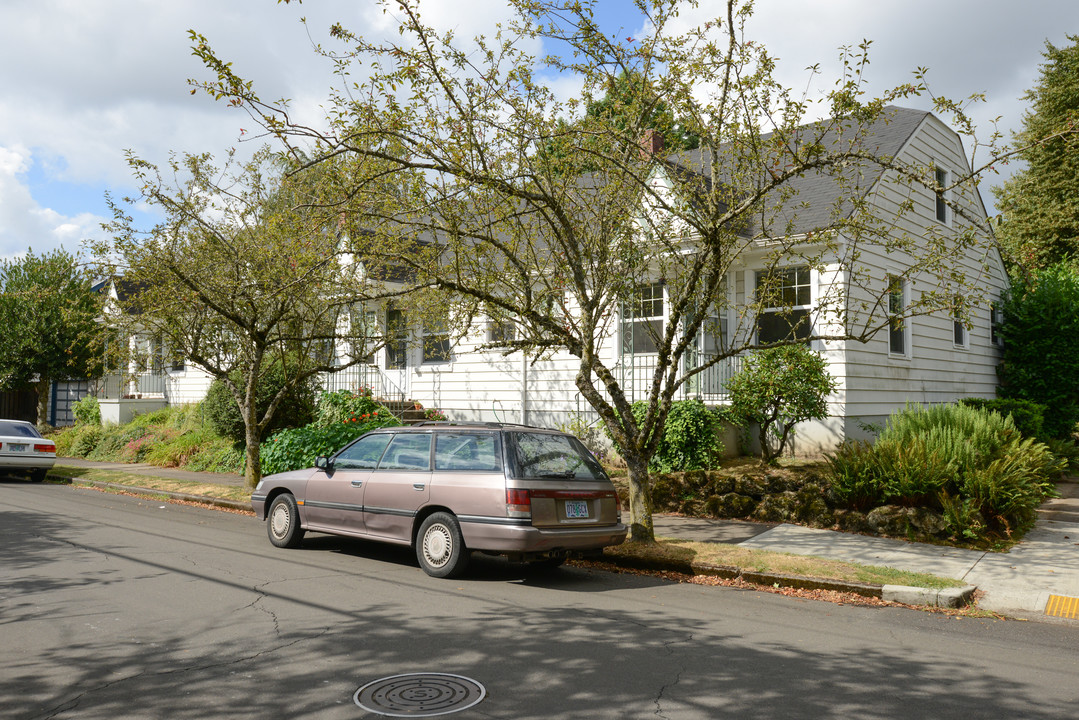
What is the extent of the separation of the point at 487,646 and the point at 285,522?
4884mm

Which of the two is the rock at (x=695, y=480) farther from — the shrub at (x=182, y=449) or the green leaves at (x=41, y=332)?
the green leaves at (x=41, y=332)

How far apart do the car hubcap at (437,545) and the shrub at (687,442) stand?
19.0 ft

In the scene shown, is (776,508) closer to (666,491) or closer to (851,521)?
(851,521)

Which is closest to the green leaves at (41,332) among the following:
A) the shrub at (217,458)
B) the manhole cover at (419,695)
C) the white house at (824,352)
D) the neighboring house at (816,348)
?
the shrub at (217,458)

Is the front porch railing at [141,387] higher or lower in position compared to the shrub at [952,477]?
higher

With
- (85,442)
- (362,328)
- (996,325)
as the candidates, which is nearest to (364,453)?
(362,328)

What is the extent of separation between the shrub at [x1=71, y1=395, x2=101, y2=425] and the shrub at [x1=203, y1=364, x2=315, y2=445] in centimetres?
1058

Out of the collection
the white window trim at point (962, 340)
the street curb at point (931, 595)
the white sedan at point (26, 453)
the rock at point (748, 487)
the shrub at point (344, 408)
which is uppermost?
the white window trim at point (962, 340)

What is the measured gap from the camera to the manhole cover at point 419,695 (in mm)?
4148

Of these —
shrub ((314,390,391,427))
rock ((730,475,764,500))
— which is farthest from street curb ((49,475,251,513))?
rock ((730,475,764,500))

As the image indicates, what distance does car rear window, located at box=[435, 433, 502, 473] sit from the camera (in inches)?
306

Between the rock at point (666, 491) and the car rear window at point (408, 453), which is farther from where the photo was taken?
the rock at point (666, 491)

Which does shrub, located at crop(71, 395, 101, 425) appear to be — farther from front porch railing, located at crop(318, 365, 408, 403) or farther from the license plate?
the license plate


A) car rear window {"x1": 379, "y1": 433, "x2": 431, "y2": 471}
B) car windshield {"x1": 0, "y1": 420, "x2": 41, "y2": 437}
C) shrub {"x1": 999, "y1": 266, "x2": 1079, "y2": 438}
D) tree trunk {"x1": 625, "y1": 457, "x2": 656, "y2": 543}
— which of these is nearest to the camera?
car rear window {"x1": 379, "y1": 433, "x2": 431, "y2": 471}
